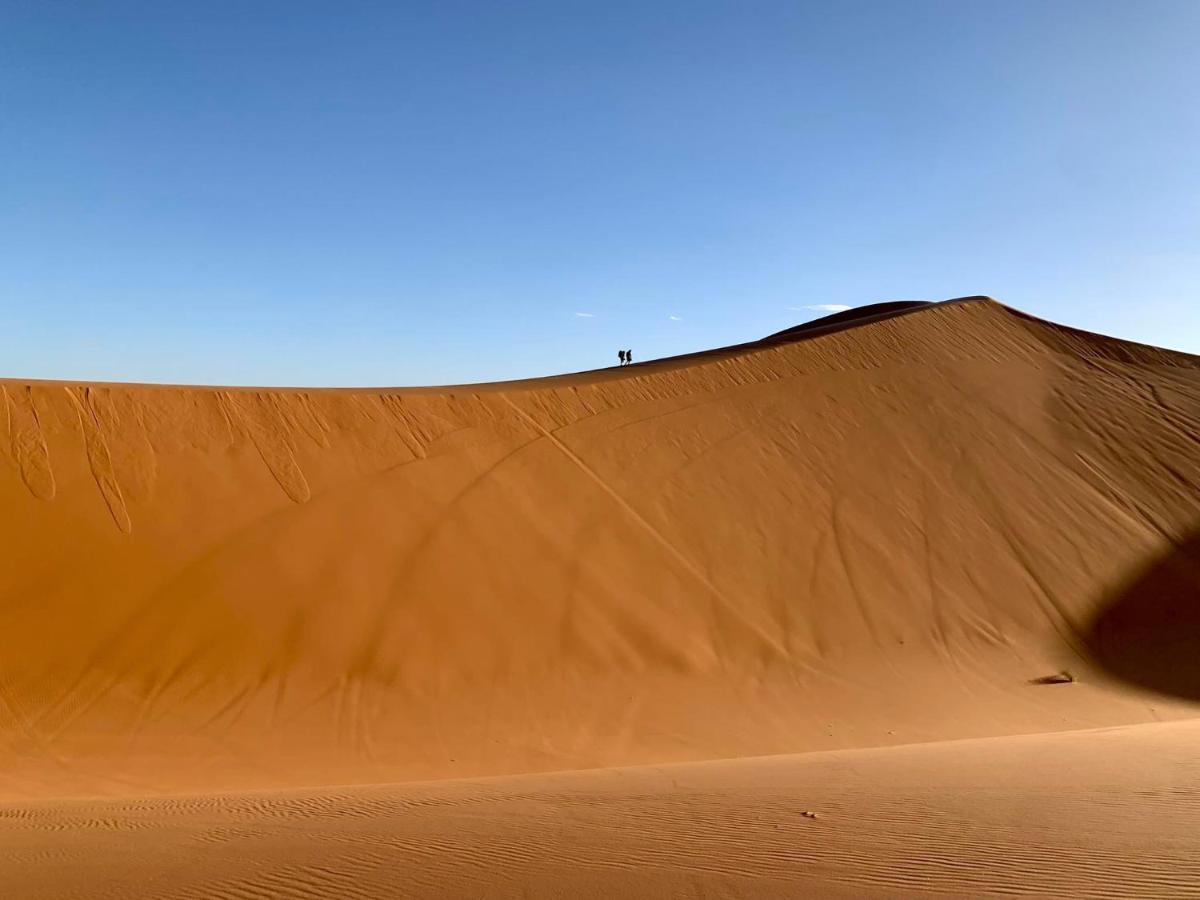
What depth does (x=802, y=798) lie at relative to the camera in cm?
609

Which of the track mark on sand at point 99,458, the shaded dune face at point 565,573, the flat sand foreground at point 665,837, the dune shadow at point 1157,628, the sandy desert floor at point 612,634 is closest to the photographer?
the flat sand foreground at point 665,837

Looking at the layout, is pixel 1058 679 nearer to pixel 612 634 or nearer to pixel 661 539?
pixel 661 539

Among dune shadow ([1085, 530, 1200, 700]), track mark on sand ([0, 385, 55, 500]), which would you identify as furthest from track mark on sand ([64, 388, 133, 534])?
dune shadow ([1085, 530, 1200, 700])

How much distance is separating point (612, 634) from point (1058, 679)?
256 inches

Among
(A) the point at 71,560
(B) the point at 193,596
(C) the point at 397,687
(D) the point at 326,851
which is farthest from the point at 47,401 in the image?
(D) the point at 326,851

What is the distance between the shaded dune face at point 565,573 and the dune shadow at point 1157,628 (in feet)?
0.20

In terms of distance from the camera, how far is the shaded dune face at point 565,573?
10.3m

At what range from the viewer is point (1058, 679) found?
12.7m

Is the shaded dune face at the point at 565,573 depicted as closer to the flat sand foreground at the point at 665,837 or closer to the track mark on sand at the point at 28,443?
the track mark on sand at the point at 28,443

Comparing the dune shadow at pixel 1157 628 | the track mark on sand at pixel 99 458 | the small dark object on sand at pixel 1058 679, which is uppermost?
the track mark on sand at pixel 99 458

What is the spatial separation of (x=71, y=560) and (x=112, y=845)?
8.19 metres

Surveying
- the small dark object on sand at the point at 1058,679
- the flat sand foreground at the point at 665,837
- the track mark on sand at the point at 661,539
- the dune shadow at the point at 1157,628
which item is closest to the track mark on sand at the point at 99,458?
the flat sand foreground at the point at 665,837

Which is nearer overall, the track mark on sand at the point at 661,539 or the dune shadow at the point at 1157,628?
the dune shadow at the point at 1157,628

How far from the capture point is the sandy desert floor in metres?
5.04
